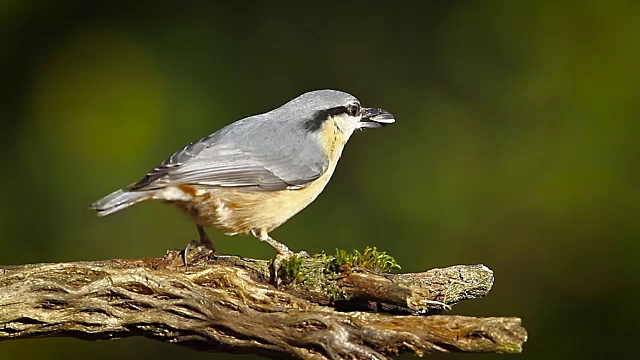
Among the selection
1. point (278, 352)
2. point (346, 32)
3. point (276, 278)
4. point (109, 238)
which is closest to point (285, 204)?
point (276, 278)

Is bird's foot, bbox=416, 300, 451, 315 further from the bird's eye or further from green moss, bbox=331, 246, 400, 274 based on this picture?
the bird's eye

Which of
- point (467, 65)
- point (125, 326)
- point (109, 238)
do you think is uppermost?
point (467, 65)

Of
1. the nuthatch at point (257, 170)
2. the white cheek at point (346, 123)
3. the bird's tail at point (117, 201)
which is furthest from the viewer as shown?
A: the white cheek at point (346, 123)

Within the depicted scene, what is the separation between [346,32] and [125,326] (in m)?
2.98

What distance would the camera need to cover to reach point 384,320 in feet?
6.71

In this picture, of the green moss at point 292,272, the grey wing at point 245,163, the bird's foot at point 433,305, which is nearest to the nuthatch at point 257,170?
the grey wing at point 245,163

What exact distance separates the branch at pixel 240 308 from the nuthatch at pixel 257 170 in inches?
11.4

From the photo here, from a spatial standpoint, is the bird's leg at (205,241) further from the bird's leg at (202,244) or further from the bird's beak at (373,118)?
the bird's beak at (373,118)

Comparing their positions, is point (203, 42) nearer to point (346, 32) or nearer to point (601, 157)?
point (346, 32)

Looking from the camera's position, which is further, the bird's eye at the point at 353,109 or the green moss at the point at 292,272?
the bird's eye at the point at 353,109

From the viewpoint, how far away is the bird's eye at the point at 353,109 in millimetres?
3084

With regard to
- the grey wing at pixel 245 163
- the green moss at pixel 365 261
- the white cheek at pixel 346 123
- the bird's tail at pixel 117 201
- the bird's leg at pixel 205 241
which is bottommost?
the bird's leg at pixel 205 241

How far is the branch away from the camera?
2029 mm

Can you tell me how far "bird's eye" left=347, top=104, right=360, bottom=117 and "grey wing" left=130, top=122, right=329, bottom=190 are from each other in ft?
0.62
